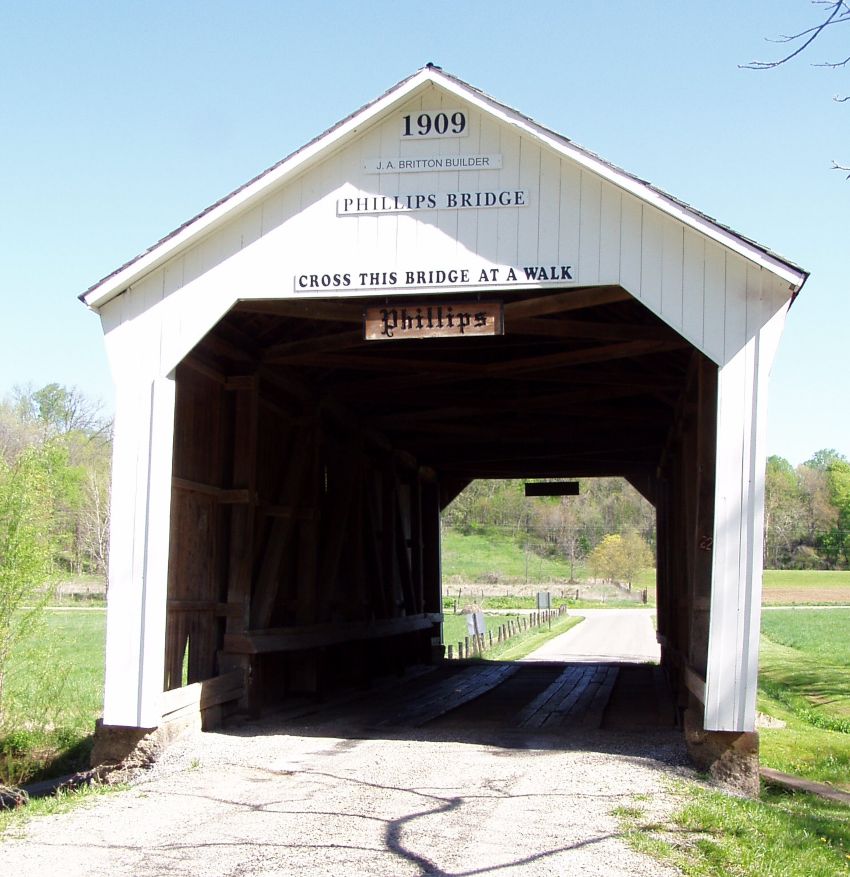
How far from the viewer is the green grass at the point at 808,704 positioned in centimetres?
995

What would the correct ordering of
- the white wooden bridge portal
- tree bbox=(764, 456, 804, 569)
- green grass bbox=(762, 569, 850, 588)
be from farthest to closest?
tree bbox=(764, 456, 804, 569) → green grass bbox=(762, 569, 850, 588) → the white wooden bridge portal

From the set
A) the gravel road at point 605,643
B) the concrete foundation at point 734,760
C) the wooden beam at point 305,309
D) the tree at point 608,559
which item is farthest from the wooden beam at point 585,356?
the tree at point 608,559

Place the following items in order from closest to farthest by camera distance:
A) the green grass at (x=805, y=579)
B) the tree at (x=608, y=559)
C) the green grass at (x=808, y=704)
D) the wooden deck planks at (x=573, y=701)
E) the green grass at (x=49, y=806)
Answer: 1. the green grass at (x=49, y=806)
2. the green grass at (x=808, y=704)
3. the wooden deck planks at (x=573, y=701)
4. the tree at (x=608, y=559)
5. the green grass at (x=805, y=579)

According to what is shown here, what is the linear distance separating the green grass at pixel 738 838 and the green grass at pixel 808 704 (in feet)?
9.13

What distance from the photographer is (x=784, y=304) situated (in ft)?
25.8

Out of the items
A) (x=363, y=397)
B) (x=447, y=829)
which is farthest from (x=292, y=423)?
(x=447, y=829)

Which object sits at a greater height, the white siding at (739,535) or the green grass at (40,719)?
the white siding at (739,535)

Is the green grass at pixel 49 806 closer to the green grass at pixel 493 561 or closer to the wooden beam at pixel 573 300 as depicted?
the wooden beam at pixel 573 300

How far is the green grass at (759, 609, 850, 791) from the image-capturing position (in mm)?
9945

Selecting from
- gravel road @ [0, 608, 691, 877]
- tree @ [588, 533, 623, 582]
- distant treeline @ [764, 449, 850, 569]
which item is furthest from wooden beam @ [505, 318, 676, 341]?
distant treeline @ [764, 449, 850, 569]

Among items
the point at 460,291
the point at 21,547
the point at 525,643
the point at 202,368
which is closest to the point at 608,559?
the point at 525,643

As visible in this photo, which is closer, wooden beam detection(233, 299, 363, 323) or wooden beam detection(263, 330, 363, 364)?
→ wooden beam detection(233, 299, 363, 323)

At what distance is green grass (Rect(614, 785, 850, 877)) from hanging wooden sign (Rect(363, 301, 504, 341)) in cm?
381

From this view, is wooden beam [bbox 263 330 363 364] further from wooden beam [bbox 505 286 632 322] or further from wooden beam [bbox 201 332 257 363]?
wooden beam [bbox 505 286 632 322]
